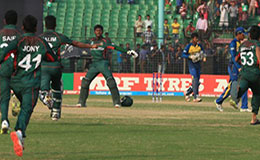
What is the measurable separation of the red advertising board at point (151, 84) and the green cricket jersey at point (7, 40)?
19.4 m

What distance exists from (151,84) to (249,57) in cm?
1715

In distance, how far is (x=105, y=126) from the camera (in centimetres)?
1514

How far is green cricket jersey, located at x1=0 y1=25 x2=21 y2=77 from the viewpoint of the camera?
12.5 m

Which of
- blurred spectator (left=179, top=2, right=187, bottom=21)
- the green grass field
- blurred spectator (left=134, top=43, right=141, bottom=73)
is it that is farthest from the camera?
blurred spectator (left=179, top=2, right=187, bottom=21)

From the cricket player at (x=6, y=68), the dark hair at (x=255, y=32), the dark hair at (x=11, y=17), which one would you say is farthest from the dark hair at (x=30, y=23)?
the dark hair at (x=255, y=32)

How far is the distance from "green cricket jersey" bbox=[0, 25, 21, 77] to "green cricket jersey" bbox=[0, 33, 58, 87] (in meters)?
1.54

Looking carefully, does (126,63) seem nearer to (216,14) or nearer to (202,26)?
(202,26)

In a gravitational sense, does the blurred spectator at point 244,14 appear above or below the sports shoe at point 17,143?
above

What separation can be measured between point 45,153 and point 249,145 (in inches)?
139

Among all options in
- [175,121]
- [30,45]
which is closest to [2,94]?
[30,45]

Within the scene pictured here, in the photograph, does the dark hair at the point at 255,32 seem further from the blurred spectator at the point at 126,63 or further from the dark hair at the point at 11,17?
the blurred spectator at the point at 126,63

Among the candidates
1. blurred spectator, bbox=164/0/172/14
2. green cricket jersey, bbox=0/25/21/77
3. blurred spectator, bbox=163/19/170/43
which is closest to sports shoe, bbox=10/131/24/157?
green cricket jersey, bbox=0/25/21/77

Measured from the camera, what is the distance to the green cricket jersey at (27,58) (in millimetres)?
10805

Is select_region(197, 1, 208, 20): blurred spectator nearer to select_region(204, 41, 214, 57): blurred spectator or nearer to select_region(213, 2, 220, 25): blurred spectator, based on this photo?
select_region(213, 2, 220, 25): blurred spectator
